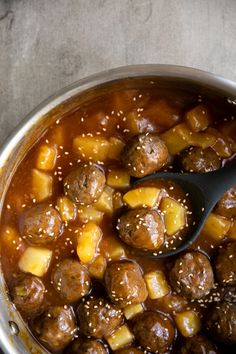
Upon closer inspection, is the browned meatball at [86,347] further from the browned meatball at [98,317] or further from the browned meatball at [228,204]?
the browned meatball at [228,204]

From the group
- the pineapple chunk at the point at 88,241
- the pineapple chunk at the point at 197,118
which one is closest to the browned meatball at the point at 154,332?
the pineapple chunk at the point at 88,241

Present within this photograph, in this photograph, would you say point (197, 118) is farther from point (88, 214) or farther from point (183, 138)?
point (88, 214)

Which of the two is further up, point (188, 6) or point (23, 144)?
point (188, 6)

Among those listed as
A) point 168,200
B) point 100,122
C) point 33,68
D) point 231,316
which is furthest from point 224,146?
point 33,68

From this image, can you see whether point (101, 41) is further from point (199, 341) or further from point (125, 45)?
point (199, 341)

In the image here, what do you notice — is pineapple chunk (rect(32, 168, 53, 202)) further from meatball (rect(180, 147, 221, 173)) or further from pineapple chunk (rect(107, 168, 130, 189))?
meatball (rect(180, 147, 221, 173))

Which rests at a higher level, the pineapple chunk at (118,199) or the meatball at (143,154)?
the meatball at (143,154)

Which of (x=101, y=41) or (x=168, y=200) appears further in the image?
(x=101, y=41)

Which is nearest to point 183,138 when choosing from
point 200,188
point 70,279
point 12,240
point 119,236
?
point 200,188
